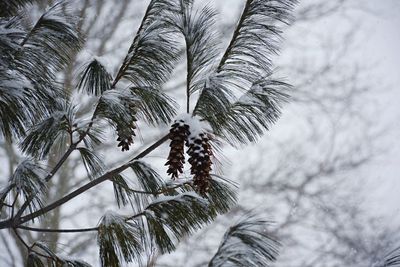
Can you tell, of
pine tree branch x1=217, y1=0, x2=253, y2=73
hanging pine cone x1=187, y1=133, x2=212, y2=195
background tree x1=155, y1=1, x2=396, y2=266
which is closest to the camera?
hanging pine cone x1=187, y1=133, x2=212, y2=195

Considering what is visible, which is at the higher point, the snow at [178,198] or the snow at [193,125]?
the snow at [193,125]

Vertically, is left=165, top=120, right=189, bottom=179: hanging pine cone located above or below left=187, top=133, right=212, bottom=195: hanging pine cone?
above

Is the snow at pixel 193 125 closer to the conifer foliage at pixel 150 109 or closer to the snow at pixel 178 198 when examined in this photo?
the conifer foliage at pixel 150 109

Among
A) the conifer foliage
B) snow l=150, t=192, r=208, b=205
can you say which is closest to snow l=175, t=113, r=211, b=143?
the conifer foliage

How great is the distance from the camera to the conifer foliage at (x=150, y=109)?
798 mm

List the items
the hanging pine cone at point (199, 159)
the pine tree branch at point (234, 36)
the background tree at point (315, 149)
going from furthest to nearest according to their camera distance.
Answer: the background tree at point (315, 149) < the pine tree branch at point (234, 36) < the hanging pine cone at point (199, 159)

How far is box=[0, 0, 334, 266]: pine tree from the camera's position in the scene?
2.62 feet

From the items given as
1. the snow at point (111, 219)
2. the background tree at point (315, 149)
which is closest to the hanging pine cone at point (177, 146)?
the snow at point (111, 219)

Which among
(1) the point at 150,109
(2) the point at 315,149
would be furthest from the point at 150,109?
(2) the point at 315,149

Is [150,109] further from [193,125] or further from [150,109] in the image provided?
[193,125]

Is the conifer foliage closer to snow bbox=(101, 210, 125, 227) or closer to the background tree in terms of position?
snow bbox=(101, 210, 125, 227)

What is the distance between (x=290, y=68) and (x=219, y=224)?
173cm

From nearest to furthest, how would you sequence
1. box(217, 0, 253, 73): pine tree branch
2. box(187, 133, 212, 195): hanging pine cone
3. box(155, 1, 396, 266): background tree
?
box(187, 133, 212, 195): hanging pine cone < box(217, 0, 253, 73): pine tree branch < box(155, 1, 396, 266): background tree

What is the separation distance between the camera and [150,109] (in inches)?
35.3
